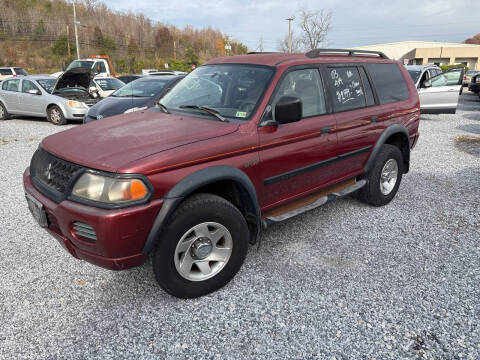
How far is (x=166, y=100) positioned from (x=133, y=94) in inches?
196

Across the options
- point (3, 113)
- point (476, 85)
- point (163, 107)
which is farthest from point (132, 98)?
point (476, 85)

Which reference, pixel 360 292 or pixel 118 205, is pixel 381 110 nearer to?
pixel 360 292

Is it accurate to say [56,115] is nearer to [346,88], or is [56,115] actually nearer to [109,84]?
[109,84]

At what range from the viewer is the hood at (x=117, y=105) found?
24.7 feet

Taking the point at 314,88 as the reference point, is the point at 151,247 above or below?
below

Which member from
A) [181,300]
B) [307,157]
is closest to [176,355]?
[181,300]

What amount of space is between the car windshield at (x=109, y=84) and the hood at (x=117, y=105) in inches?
219

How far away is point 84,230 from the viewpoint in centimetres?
230

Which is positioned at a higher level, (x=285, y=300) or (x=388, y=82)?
(x=388, y=82)

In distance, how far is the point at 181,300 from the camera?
2.79m

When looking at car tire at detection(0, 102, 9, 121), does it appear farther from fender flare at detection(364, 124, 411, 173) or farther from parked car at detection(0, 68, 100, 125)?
fender flare at detection(364, 124, 411, 173)

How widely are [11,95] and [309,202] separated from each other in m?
12.2

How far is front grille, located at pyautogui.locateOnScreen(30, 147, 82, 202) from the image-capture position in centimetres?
246

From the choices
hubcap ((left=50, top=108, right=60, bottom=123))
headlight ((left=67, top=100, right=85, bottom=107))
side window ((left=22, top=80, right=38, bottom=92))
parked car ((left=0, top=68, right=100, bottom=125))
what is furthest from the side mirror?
side window ((left=22, top=80, right=38, bottom=92))
